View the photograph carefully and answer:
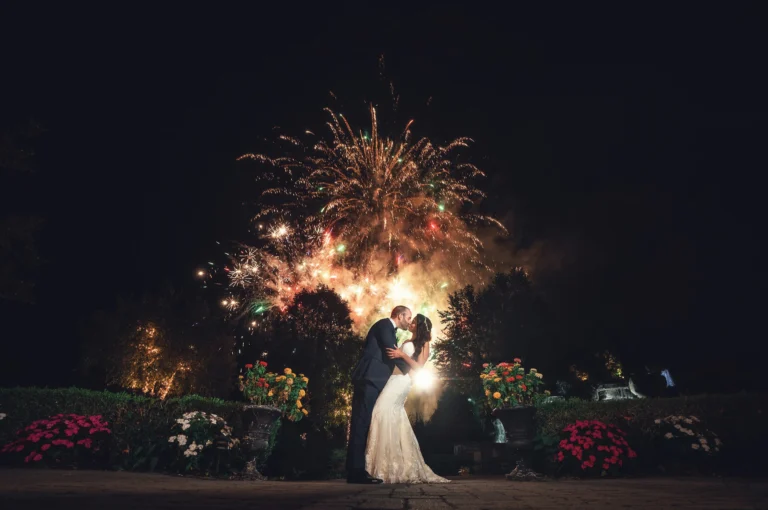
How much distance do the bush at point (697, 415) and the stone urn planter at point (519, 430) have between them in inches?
12.0

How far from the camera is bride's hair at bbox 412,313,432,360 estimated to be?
291 inches

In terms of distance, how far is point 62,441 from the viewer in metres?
8.73

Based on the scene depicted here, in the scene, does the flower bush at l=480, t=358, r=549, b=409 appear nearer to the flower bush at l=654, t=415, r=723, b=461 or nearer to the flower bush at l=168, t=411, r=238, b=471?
the flower bush at l=654, t=415, r=723, b=461

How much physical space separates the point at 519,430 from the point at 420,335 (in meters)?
3.06

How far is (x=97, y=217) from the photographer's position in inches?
813

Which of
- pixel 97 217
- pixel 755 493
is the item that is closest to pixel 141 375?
pixel 97 217

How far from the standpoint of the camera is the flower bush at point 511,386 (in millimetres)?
9578

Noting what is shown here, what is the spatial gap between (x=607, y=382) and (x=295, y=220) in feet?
54.6

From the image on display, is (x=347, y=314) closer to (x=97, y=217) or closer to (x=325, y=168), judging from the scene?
(x=325, y=168)

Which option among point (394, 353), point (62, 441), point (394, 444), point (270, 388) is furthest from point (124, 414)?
point (394, 353)

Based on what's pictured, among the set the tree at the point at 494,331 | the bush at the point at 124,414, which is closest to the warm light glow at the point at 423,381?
the tree at the point at 494,331

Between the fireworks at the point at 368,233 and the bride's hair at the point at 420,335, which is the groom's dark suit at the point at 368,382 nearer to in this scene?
the bride's hair at the point at 420,335

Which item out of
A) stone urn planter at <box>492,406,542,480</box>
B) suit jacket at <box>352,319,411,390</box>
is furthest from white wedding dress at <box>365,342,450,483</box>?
stone urn planter at <box>492,406,542,480</box>

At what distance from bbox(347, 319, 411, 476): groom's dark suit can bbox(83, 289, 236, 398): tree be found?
51.5 feet
